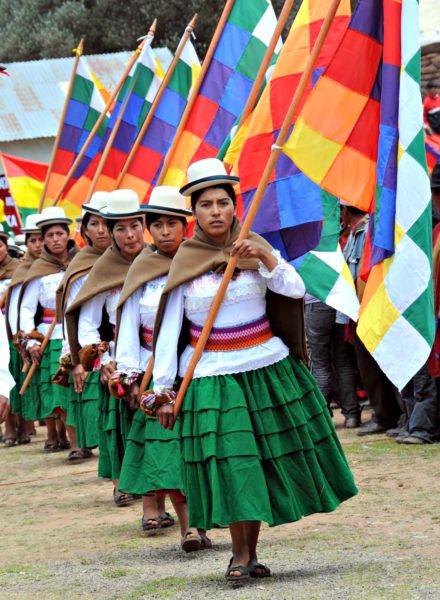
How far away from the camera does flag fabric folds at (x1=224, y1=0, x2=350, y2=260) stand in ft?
22.6

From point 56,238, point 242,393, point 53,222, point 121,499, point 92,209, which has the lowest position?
point 121,499

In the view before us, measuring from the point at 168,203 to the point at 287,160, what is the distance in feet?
2.74

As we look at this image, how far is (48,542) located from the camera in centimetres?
795

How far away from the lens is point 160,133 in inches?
457

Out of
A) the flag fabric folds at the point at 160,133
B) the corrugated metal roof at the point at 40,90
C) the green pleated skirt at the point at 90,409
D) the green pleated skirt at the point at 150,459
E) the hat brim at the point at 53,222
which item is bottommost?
the green pleated skirt at the point at 150,459

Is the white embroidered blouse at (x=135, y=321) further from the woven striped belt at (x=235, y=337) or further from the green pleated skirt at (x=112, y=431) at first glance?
the woven striped belt at (x=235, y=337)

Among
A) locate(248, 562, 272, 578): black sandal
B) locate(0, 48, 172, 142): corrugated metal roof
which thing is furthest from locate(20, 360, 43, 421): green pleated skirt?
locate(0, 48, 172, 142): corrugated metal roof

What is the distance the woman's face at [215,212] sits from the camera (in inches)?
247

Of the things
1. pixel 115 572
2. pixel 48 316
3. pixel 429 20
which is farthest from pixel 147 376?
pixel 429 20

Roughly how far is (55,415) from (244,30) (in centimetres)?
442

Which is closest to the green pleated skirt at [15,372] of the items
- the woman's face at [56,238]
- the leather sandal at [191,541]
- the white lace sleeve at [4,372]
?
the woman's face at [56,238]

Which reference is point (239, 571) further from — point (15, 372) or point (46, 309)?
point (15, 372)

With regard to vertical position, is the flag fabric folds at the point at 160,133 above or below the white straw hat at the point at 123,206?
above

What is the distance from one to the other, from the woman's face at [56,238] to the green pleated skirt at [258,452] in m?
5.77
